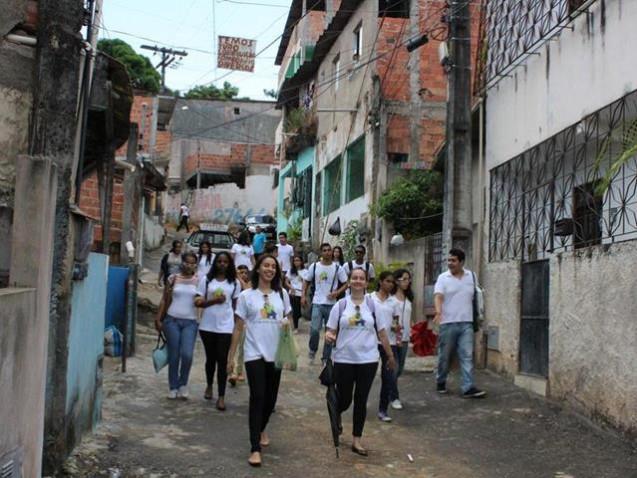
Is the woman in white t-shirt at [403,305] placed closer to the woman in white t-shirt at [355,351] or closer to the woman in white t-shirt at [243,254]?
the woman in white t-shirt at [355,351]

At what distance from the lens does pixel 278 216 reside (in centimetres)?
3506

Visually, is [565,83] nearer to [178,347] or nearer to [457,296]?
[457,296]

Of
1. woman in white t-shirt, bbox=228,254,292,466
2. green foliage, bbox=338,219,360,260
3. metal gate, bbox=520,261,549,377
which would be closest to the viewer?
woman in white t-shirt, bbox=228,254,292,466

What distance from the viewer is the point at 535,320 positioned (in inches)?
361

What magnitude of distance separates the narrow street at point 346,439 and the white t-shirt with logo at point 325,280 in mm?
2108

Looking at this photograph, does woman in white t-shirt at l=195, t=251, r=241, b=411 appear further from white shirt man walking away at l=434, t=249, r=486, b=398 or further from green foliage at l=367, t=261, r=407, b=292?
green foliage at l=367, t=261, r=407, b=292

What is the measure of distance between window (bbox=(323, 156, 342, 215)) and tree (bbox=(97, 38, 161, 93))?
24.8 metres

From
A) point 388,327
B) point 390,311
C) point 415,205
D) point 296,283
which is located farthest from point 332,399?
point 415,205

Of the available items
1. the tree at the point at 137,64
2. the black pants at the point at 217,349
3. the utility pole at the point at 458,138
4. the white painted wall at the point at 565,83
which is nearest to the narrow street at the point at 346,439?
the black pants at the point at 217,349

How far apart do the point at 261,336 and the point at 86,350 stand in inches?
58.1

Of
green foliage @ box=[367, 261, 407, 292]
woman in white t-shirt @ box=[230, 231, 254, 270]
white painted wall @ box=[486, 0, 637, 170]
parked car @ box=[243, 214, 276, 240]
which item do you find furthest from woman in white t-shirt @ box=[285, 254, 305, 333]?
parked car @ box=[243, 214, 276, 240]

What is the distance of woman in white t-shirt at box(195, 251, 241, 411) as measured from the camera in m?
8.50

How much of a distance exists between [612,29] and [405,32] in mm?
11473

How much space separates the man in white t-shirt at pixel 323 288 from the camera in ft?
37.6
